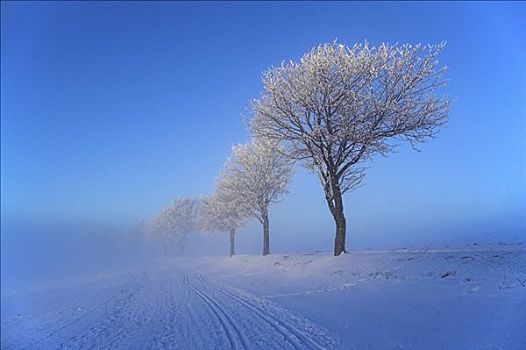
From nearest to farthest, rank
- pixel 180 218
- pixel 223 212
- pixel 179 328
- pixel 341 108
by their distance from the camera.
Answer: pixel 179 328, pixel 341 108, pixel 223 212, pixel 180 218

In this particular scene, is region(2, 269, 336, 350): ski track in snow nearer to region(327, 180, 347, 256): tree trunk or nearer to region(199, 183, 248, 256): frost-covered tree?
region(327, 180, 347, 256): tree trunk

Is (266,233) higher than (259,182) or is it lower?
lower

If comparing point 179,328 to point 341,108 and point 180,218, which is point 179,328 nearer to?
point 341,108

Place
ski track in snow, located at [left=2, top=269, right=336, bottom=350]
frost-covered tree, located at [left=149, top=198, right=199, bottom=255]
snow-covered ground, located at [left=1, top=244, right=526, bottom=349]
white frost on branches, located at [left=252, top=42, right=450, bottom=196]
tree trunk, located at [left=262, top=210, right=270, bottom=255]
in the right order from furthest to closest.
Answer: frost-covered tree, located at [left=149, top=198, right=199, bottom=255]
tree trunk, located at [left=262, top=210, right=270, bottom=255]
white frost on branches, located at [left=252, top=42, right=450, bottom=196]
ski track in snow, located at [left=2, top=269, right=336, bottom=350]
snow-covered ground, located at [left=1, top=244, right=526, bottom=349]

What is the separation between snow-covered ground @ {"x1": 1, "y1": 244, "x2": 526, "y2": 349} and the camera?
27.7ft

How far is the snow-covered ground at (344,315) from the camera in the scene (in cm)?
845

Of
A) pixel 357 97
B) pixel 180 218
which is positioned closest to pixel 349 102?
pixel 357 97

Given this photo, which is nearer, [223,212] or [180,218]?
[223,212]

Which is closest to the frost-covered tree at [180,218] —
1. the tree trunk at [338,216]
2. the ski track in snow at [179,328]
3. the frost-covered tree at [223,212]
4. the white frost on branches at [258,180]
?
the frost-covered tree at [223,212]

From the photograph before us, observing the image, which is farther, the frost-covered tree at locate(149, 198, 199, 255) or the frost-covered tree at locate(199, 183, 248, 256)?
the frost-covered tree at locate(149, 198, 199, 255)

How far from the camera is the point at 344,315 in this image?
1103 centimetres

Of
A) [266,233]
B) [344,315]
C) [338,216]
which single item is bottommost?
[344,315]

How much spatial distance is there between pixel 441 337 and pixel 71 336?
1086 centimetres

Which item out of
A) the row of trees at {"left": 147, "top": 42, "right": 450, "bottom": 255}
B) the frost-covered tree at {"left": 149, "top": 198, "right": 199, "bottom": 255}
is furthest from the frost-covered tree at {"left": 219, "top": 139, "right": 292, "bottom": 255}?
the frost-covered tree at {"left": 149, "top": 198, "right": 199, "bottom": 255}
